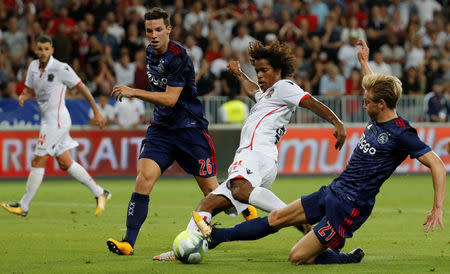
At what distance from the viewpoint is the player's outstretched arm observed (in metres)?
6.75

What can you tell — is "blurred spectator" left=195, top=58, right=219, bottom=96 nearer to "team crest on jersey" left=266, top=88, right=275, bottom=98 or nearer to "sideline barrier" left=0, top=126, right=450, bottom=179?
"sideline barrier" left=0, top=126, right=450, bottom=179

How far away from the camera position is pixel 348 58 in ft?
72.3

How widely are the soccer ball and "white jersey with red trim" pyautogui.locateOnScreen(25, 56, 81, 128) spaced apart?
5.46m

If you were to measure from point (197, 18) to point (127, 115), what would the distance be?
14.4 feet

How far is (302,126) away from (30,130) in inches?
241

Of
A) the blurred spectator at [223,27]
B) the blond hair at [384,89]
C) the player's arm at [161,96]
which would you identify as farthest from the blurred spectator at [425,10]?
the blond hair at [384,89]

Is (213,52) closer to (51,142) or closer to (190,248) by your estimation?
(51,142)

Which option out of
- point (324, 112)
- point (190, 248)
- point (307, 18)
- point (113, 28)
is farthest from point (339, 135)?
point (307, 18)

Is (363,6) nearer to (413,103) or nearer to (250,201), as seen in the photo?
(413,103)

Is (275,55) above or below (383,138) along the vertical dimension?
above

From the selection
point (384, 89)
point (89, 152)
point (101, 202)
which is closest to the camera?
point (384, 89)

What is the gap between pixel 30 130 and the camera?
18500mm

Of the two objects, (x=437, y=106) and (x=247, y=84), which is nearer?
(x=247, y=84)

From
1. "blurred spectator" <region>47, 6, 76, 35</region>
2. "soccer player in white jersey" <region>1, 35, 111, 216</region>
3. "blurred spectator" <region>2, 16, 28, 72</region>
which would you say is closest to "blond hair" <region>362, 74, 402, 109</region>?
"soccer player in white jersey" <region>1, 35, 111, 216</region>
